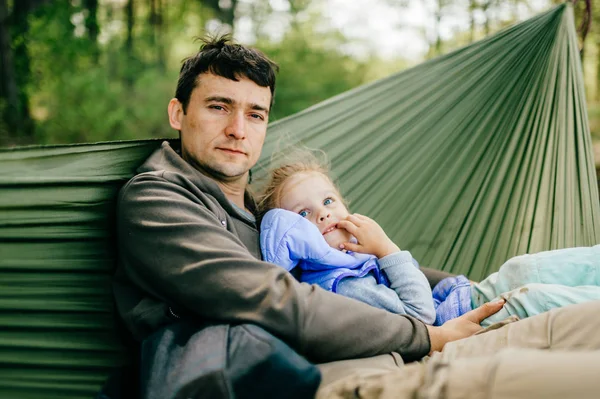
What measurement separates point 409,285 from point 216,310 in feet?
1.82

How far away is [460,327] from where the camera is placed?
1457 millimetres

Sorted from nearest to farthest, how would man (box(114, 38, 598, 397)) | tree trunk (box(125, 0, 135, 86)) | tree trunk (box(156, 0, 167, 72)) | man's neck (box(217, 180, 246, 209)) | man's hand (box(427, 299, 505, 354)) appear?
man (box(114, 38, 598, 397))
man's hand (box(427, 299, 505, 354))
man's neck (box(217, 180, 246, 209))
tree trunk (box(125, 0, 135, 86))
tree trunk (box(156, 0, 167, 72))

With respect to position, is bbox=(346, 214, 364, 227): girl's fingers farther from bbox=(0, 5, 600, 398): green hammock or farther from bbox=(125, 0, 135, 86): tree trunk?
bbox=(125, 0, 135, 86): tree trunk

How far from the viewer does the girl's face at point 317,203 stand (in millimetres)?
1690

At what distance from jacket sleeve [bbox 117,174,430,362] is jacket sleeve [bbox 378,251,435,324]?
122 mm

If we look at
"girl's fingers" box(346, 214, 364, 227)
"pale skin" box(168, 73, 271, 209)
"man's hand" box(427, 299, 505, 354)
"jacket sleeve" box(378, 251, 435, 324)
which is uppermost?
"pale skin" box(168, 73, 271, 209)

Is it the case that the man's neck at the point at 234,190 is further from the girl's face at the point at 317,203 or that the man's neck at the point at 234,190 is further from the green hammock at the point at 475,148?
the green hammock at the point at 475,148

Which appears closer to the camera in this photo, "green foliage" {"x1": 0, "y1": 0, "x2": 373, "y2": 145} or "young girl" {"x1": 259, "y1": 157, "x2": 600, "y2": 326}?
"young girl" {"x1": 259, "y1": 157, "x2": 600, "y2": 326}

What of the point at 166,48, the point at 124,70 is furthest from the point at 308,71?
the point at 124,70

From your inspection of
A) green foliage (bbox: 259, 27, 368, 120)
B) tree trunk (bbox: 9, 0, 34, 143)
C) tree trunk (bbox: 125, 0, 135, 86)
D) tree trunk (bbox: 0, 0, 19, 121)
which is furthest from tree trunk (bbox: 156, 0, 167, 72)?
tree trunk (bbox: 0, 0, 19, 121)

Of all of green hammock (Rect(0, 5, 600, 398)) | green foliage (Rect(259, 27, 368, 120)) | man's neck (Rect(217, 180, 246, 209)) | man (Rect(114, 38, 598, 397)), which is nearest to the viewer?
man (Rect(114, 38, 598, 397))

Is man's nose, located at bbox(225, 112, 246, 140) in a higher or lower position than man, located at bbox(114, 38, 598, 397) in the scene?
higher

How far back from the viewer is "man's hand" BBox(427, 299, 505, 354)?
1.39m

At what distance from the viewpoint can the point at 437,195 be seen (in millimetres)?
2357
